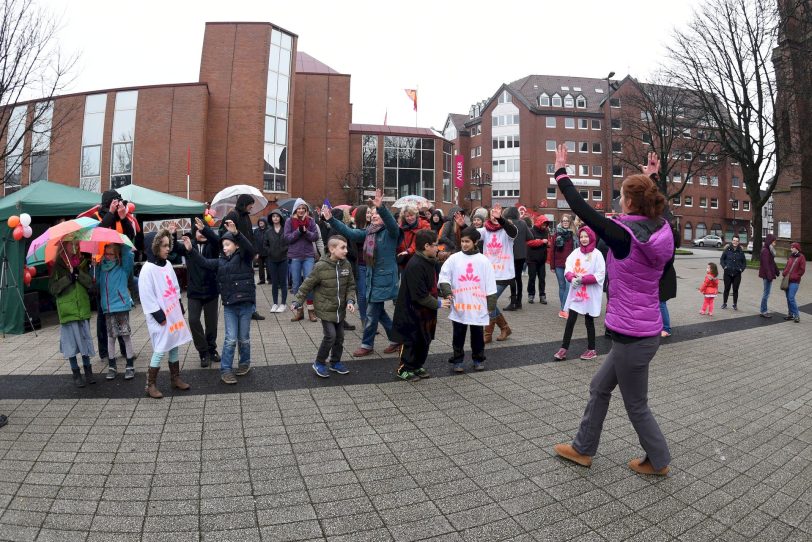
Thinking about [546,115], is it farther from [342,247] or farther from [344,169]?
[342,247]

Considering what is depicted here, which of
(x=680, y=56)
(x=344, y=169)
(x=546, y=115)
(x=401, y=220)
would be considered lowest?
(x=401, y=220)

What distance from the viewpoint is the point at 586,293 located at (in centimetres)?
691

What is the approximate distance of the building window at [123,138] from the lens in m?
34.7

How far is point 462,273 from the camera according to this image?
20.4 ft

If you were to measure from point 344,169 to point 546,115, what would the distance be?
3332 centimetres

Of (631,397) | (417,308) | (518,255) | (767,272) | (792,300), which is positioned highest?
(518,255)

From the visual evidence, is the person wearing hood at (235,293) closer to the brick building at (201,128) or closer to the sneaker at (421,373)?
the sneaker at (421,373)

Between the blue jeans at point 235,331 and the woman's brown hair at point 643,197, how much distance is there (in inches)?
171

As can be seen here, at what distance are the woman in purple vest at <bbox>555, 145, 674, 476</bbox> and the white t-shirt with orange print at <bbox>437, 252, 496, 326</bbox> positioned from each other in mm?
2549

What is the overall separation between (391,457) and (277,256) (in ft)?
23.3

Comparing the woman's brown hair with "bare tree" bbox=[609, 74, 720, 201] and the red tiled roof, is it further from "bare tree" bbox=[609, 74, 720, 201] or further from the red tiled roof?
the red tiled roof

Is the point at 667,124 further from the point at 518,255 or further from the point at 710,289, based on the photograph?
the point at 518,255

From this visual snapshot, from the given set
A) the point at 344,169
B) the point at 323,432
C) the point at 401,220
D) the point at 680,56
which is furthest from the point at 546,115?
the point at 323,432

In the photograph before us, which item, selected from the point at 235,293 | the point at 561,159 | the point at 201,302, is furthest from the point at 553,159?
the point at 561,159
